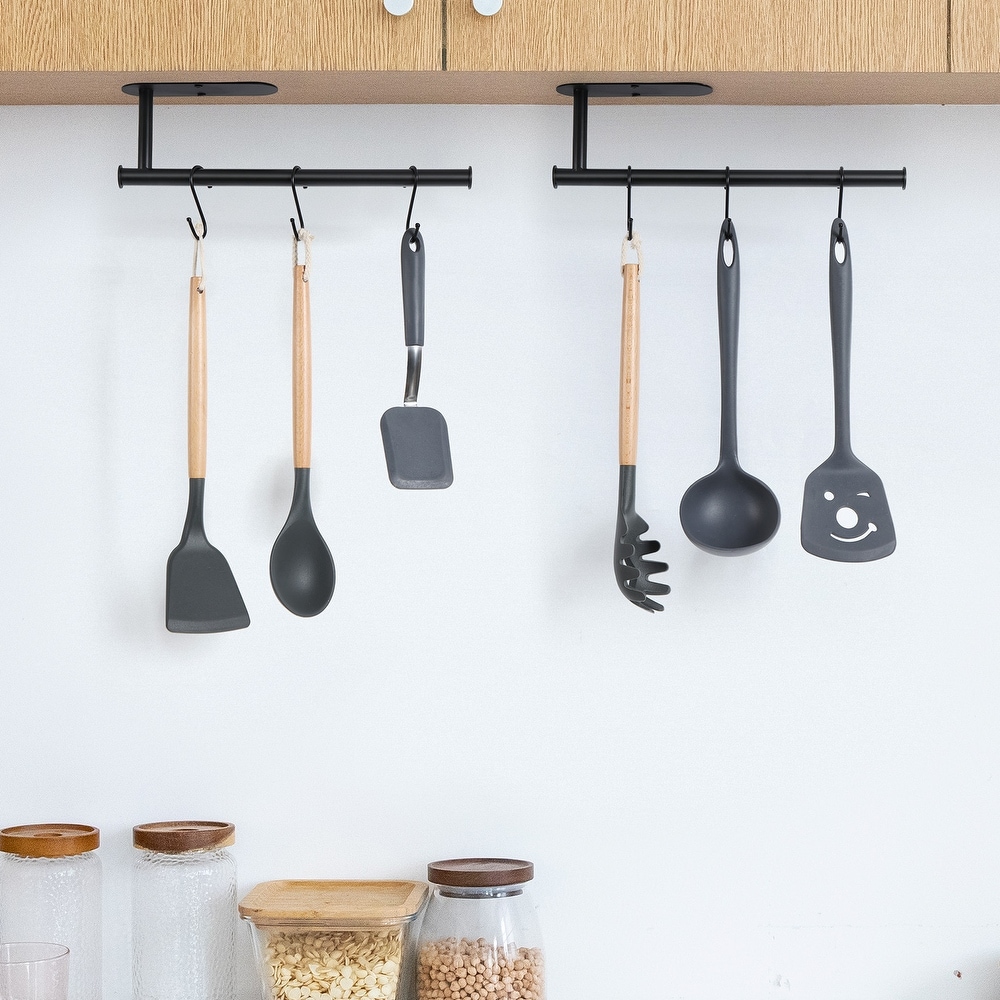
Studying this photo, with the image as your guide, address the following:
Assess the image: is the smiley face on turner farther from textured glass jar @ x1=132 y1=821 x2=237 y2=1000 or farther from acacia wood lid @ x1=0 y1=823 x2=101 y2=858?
acacia wood lid @ x1=0 y1=823 x2=101 y2=858

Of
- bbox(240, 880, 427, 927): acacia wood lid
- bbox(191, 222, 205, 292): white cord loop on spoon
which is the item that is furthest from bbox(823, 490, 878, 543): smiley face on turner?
bbox(191, 222, 205, 292): white cord loop on spoon

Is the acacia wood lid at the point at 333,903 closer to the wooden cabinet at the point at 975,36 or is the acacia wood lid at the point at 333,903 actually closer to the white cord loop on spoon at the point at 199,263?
the white cord loop on spoon at the point at 199,263

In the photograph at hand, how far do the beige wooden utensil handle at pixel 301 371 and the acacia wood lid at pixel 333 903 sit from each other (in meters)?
0.44

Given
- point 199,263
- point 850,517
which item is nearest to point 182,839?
point 199,263

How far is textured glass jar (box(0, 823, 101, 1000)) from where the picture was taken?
3.68 ft

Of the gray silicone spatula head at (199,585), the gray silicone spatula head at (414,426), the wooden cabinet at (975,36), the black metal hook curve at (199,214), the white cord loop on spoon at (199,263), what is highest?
the wooden cabinet at (975,36)

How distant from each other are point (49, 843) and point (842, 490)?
87cm

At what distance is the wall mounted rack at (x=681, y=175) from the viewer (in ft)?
3.61

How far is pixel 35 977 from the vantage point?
98cm

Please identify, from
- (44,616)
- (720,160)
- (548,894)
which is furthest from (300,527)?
(720,160)

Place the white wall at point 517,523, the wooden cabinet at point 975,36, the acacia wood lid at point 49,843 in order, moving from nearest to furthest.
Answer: the wooden cabinet at point 975,36 → the acacia wood lid at point 49,843 → the white wall at point 517,523

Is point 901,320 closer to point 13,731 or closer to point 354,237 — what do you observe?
point 354,237

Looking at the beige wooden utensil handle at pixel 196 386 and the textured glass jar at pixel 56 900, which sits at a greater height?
the beige wooden utensil handle at pixel 196 386

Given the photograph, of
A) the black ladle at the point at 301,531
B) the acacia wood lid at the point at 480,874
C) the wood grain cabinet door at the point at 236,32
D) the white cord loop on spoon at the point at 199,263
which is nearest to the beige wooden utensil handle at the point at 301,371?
the black ladle at the point at 301,531
